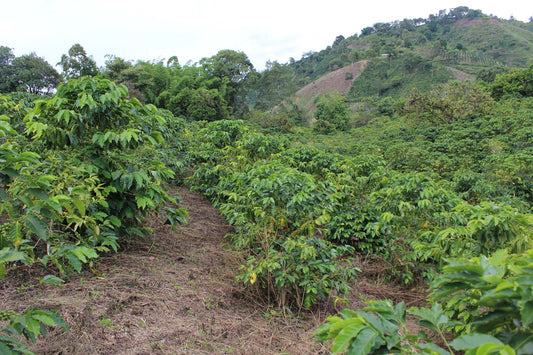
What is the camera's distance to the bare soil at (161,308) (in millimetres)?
2045

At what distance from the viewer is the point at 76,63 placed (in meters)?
16.4

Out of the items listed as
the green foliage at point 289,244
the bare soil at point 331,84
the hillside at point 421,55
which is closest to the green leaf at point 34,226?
the green foliage at point 289,244

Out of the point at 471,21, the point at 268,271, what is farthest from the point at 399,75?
the point at 268,271

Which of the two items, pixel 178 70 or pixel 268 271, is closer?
pixel 268 271

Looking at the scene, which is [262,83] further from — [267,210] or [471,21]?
[471,21]

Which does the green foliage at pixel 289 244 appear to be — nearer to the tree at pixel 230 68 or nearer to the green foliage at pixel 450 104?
the green foliage at pixel 450 104

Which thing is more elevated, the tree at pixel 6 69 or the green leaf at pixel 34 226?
the tree at pixel 6 69

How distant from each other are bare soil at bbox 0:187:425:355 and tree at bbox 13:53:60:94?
17.8 meters

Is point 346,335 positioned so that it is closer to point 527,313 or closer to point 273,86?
point 527,313

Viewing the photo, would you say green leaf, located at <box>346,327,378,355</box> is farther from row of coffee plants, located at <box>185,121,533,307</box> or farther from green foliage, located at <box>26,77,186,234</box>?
green foliage, located at <box>26,77,186,234</box>

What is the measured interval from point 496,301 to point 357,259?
3.63m

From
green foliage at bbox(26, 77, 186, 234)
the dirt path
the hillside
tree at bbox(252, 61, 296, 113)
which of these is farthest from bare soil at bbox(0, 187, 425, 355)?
the hillside

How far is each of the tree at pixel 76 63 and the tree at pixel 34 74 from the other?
64.0 inches

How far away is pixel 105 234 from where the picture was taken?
2840mm
